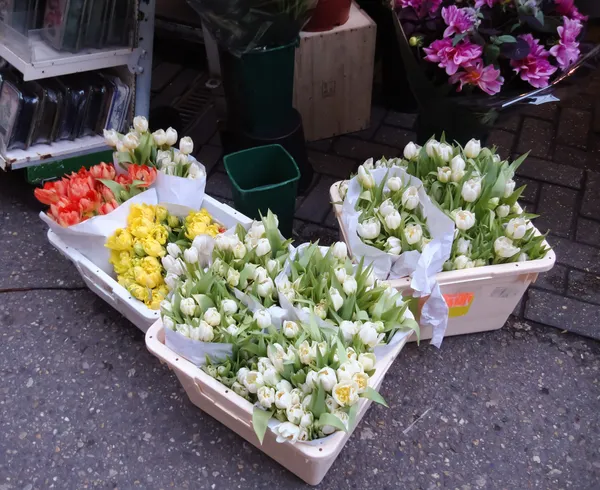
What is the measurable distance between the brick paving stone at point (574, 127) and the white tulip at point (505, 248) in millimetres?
1461

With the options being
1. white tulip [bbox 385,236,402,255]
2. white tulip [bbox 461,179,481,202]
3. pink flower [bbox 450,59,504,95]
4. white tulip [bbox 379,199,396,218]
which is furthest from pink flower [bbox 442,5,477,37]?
white tulip [bbox 385,236,402,255]

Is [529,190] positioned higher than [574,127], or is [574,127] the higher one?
[574,127]

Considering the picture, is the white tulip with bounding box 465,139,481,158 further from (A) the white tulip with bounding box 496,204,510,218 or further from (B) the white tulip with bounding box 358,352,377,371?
(B) the white tulip with bounding box 358,352,377,371

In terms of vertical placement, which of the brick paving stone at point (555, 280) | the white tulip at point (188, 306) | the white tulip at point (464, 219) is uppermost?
the white tulip at point (464, 219)

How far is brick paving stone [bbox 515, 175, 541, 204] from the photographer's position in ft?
8.23

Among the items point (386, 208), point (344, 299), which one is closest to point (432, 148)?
point (386, 208)

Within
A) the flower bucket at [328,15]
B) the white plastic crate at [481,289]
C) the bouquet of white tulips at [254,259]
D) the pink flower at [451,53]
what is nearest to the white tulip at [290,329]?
the bouquet of white tulips at [254,259]

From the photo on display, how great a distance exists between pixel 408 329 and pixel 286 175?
881 mm

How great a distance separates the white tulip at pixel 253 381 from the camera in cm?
130

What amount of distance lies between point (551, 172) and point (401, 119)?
0.78m

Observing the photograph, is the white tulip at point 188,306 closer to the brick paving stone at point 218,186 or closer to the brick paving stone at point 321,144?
the brick paving stone at point 218,186

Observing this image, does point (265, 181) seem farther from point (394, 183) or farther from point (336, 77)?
point (336, 77)

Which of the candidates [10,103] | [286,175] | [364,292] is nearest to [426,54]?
[286,175]

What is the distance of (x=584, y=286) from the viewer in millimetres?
2154
